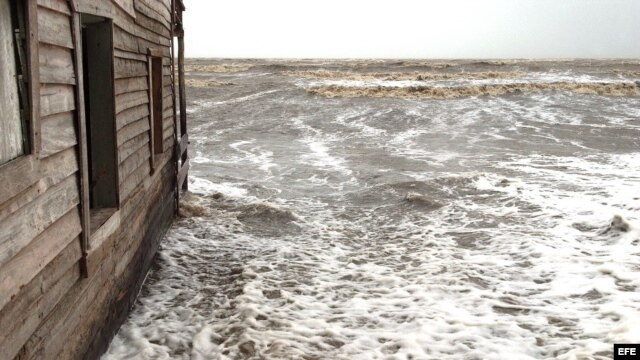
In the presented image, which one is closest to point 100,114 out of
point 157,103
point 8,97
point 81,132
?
point 81,132

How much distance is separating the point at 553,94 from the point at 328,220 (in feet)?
88.6

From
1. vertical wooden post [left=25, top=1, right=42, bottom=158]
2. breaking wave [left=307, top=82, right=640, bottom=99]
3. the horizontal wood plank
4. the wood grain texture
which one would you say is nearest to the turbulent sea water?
the wood grain texture

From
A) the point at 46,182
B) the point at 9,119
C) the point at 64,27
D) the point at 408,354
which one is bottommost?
the point at 408,354

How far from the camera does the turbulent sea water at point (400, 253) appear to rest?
18.4 ft

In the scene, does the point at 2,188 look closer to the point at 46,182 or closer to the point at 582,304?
the point at 46,182

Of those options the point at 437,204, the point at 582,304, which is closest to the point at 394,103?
the point at 437,204

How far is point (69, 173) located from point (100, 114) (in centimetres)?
143

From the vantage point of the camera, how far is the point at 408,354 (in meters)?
5.30

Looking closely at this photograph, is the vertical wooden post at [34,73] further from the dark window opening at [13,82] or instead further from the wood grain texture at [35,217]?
the wood grain texture at [35,217]

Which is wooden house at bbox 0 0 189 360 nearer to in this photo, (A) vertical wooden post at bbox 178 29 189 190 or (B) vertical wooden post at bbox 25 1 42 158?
(B) vertical wooden post at bbox 25 1 42 158

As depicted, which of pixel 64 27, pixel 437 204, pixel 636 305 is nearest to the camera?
pixel 64 27

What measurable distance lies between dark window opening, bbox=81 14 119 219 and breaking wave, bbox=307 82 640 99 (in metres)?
28.6

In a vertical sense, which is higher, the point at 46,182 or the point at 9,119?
the point at 9,119

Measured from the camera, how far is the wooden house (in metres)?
2.83
